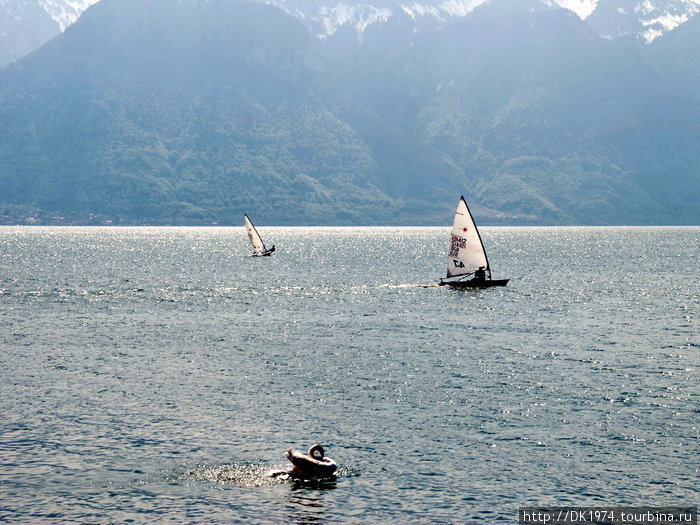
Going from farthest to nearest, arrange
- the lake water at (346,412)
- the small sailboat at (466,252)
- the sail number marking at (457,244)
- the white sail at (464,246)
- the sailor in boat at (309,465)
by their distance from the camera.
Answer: the sail number marking at (457,244), the small sailboat at (466,252), the white sail at (464,246), the sailor in boat at (309,465), the lake water at (346,412)

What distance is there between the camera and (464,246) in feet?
445

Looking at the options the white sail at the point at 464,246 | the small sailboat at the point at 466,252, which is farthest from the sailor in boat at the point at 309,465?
the small sailboat at the point at 466,252

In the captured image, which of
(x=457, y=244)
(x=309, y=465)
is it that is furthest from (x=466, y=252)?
(x=309, y=465)

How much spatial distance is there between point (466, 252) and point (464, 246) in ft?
4.85

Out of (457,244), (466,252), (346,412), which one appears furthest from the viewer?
(466,252)

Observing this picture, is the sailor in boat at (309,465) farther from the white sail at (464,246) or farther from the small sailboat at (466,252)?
the small sailboat at (466,252)

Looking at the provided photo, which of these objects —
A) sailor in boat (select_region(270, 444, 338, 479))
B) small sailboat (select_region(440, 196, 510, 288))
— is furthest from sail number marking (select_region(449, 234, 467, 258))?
sailor in boat (select_region(270, 444, 338, 479))

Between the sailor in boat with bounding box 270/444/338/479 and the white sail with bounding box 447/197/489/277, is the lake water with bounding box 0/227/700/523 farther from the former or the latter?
the white sail with bounding box 447/197/489/277

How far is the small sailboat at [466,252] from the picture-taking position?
132 m

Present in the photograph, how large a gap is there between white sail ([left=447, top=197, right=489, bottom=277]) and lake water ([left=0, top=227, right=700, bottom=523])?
77.0 ft

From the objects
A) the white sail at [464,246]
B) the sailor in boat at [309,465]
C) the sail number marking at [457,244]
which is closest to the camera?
the sailor in boat at [309,465]

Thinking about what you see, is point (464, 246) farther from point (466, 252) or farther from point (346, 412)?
point (346, 412)

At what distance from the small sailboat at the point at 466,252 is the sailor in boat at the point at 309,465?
305 ft

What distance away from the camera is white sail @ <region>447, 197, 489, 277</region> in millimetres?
132125
